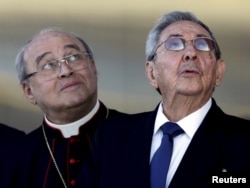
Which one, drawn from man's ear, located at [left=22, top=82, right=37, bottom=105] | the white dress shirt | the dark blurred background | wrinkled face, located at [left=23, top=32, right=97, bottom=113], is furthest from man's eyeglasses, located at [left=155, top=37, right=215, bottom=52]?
the dark blurred background

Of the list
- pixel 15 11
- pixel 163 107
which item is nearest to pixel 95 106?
pixel 163 107

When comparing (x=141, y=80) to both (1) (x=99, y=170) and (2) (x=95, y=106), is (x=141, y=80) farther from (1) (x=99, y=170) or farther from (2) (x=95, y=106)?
(1) (x=99, y=170)

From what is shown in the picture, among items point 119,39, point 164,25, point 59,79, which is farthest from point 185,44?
point 119,39

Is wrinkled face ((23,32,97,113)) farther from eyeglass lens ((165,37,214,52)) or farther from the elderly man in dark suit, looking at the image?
eyeglass lens ((165,37,214,52))

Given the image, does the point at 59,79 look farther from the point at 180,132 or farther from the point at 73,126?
the point at 180,132

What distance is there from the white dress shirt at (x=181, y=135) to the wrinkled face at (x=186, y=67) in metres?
0.05

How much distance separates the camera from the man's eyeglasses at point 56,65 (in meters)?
2.10

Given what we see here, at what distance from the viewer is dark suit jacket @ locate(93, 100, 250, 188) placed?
1531 millimetres

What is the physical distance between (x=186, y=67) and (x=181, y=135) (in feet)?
0.60

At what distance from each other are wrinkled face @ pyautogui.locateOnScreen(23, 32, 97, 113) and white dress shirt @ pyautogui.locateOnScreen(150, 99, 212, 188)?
1.52 ft

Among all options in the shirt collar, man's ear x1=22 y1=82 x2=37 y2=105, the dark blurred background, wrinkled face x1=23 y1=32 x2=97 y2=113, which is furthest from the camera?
the dark blurred background

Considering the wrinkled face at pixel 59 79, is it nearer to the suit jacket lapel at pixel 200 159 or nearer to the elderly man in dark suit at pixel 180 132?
the elderly man in dark suit at pixel 180 132

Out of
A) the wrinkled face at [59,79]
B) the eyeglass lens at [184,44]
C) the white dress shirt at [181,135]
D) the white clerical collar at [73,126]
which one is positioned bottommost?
the white clerical collar at [73,126]

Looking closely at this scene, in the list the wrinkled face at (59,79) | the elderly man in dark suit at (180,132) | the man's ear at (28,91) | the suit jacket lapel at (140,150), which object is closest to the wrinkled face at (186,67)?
the elderly man in dark suit at (180,132)
